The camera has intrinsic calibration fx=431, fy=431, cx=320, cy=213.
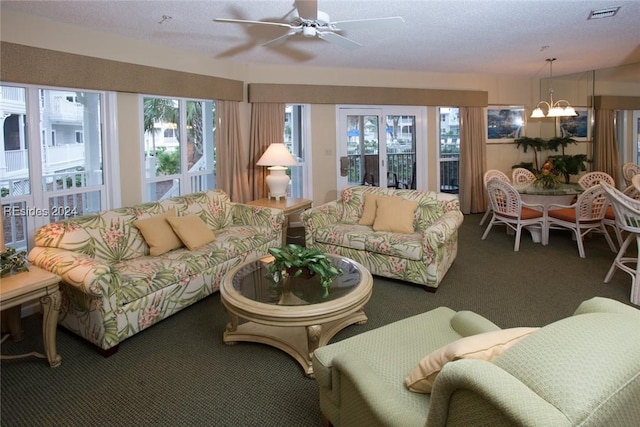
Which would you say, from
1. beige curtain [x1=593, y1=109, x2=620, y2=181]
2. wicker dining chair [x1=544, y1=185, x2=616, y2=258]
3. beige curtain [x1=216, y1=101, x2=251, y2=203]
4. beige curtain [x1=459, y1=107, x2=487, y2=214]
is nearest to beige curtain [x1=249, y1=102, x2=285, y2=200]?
beige curtain [x1=216, y1=101, x2=251, y2=203]

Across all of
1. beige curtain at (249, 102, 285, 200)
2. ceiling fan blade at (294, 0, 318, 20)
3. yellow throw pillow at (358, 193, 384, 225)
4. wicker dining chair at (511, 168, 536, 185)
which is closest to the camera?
ceiling fan blade at (294, 0, 318, 20)

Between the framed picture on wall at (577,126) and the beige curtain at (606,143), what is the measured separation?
172 millimetres

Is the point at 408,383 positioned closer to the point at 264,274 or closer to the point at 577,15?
the point at 264,274

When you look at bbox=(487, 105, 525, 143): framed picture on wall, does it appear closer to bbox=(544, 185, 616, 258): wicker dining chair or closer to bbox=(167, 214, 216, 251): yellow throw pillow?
bbox=(544, 185, 616, 258): wicker dining chair

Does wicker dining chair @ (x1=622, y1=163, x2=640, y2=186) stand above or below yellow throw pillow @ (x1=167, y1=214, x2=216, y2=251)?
above

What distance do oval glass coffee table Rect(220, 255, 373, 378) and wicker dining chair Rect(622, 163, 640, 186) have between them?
528 cm

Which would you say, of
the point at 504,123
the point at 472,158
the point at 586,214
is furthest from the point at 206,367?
the point at 504,123

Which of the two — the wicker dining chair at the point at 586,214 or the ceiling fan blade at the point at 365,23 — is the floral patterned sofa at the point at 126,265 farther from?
the wicker dining chair at the point at 586,214

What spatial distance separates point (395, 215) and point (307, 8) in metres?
2.22

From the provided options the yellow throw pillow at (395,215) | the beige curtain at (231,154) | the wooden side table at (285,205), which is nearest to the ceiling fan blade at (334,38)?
the yellow throw pillow at (395,215)

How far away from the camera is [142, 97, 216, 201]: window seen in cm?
481

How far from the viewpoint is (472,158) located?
289 inches

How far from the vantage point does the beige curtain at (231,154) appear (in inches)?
214

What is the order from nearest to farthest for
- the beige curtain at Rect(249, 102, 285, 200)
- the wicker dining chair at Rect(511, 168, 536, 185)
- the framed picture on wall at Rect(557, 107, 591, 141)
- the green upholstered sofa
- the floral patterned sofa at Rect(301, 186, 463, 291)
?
1. the green upholstered sofa
2. the floral patterned sofa at Rect(301, 186, 463, 291)
3. the beige curtain at Rect(249, 102, 285, 200)
4. the wicker dining chair at Rect(511, 168, 536, 185)
5. the framed picture on wall at Rect(557, 107, 591, 141)
